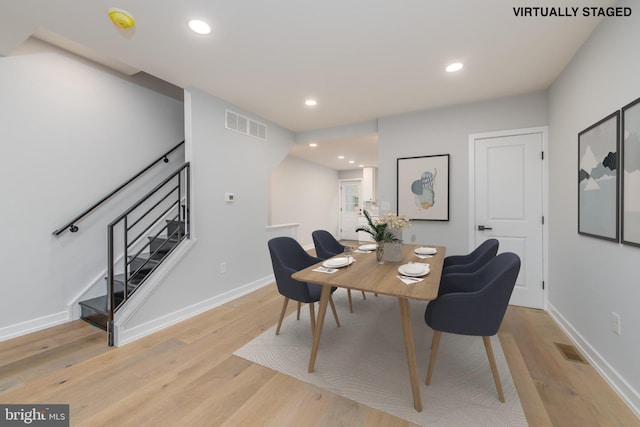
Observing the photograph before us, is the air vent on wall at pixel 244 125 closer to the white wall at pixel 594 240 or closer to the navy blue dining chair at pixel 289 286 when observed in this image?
the navy blue dining chair at pixel 289 286

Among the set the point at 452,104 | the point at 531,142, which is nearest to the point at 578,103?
the point at 531,142

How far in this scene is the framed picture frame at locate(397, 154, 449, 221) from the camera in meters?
3.40

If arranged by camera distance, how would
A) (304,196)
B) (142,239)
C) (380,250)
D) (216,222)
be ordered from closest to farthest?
(380,250) → (216,222) → (142,239) → (304,196)

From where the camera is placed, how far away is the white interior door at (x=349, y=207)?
8.66m

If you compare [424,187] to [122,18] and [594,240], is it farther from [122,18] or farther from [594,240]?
[122,18]

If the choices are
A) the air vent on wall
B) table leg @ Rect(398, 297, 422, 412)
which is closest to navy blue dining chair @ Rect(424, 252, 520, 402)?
table leg @ Rect(398, 297, 422, 412)

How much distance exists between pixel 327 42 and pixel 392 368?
2576mm

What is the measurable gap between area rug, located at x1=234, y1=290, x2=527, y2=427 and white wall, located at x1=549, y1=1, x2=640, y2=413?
2.16ft

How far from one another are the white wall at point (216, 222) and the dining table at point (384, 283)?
1605mm

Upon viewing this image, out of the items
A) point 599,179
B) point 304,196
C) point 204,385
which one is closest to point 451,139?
point 599,179

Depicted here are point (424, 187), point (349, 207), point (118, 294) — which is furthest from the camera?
point (349, 207)

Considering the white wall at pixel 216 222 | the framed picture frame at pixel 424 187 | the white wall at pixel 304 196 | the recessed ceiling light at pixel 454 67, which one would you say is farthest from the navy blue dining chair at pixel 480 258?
the white wall at pixel 304 196

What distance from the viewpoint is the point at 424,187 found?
11.5 feet

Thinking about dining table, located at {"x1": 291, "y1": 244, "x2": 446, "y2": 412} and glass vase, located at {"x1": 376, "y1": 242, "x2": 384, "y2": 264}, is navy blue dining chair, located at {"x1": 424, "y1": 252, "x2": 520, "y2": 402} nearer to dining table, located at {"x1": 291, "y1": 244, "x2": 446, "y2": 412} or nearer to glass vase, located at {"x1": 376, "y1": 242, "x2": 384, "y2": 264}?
dining table, located at {"x1": 291, "y1": 244, "x2": 446, "y2": 412}
